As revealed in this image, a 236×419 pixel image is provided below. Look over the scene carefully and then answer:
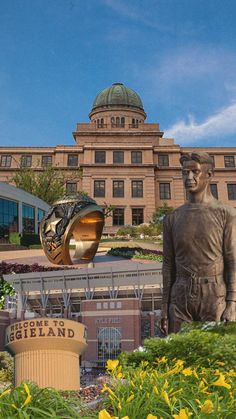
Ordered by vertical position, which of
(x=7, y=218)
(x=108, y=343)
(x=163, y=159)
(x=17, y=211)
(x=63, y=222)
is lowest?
(x=108, y=343)

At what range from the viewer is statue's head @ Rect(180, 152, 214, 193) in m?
6.42

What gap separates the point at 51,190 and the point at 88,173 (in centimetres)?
1063

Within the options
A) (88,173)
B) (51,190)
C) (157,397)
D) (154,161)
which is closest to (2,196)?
(51,190)

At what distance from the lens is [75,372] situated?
18.1ft

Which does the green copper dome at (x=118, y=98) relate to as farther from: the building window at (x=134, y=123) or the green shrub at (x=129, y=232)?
the green shrub at (x=129, y=232)

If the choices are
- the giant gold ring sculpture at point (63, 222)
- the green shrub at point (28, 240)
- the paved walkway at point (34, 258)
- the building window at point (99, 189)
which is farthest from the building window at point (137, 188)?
the giant gold ring sculpture at point (63, 222)

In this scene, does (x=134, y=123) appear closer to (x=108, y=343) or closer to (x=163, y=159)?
(x=163, y=159)

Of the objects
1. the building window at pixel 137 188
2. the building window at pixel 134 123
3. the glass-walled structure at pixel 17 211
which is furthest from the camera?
the building window at pixel 134 123

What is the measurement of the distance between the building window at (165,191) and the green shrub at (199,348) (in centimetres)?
6539

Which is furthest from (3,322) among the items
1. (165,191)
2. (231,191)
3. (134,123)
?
(134,123)

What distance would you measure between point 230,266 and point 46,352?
104 inches

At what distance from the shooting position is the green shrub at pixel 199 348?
501 centimetres

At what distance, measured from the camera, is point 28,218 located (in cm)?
5138

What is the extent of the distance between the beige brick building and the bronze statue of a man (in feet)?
193
